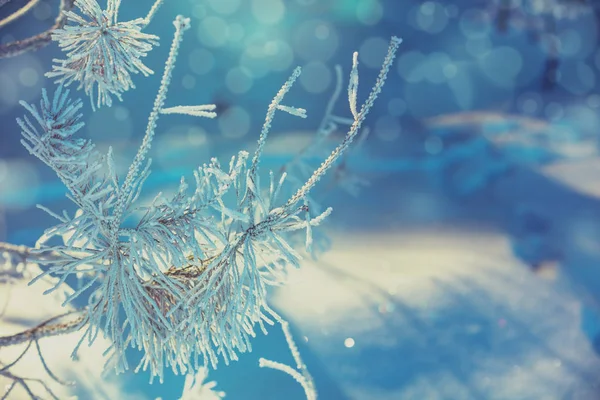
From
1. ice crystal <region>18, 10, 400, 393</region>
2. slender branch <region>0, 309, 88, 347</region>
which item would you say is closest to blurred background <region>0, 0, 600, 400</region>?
slender branch <region>0, 309, 88, 347</region>

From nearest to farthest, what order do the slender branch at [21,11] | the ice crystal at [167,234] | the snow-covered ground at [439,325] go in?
the ice crystal at [167,234] → the slender branch at [21,11] → the snow-covered ground at [439,325]

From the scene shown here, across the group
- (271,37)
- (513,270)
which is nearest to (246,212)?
(513,270)

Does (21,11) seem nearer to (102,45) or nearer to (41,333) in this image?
(102,45)

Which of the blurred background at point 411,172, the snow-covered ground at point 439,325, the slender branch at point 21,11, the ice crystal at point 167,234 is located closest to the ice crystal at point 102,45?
the ice crystal at point 167,234

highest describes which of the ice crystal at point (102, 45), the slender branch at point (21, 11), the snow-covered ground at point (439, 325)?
the slender branch at point (21, 11)

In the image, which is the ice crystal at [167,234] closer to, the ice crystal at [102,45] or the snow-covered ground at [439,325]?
the ice crystal at [102,45]

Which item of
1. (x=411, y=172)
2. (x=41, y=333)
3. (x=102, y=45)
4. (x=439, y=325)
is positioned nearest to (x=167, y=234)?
(x=102, y=45)
